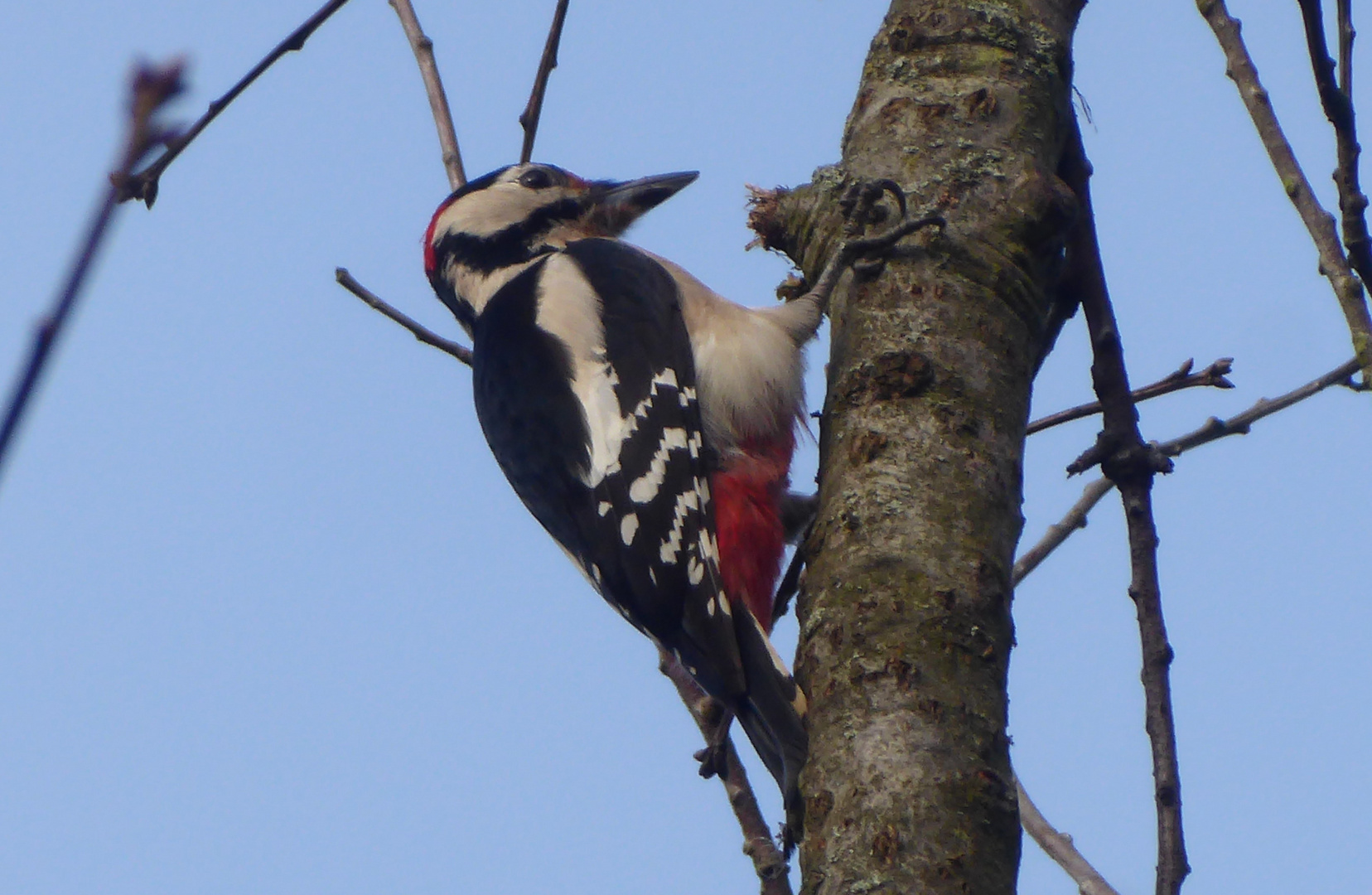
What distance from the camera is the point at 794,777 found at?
212 centimetres

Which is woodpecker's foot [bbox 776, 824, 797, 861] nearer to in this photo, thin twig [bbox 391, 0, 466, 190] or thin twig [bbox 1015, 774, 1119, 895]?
thin twig [bbox 1015, 774, 1119, 895]

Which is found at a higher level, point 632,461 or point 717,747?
point 632,461

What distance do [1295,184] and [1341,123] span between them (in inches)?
2.9

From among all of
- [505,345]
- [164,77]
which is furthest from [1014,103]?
→ [164,77]

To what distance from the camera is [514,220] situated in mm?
3918

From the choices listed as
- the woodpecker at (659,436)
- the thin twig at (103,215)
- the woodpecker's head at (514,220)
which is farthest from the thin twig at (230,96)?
the woodpecker's head at (514,220)

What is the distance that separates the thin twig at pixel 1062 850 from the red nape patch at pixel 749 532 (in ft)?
2.10

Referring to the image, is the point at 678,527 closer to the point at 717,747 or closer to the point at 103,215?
the point at 717,747

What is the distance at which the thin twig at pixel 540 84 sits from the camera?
3.01 m

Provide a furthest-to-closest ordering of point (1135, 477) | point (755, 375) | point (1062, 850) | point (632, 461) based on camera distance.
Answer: point (755, 375)
point (632, 461)
point (1062, 850)
point (1135, 477)

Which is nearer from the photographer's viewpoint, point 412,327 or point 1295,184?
point 1295,184

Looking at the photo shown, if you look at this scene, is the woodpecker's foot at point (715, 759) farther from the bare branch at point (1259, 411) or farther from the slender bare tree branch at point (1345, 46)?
the slender bare tree branch at point (1345, 46)

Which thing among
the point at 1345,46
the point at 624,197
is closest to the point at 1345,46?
the point at 1345,46

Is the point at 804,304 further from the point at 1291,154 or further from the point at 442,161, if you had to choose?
the point at 1291,154
